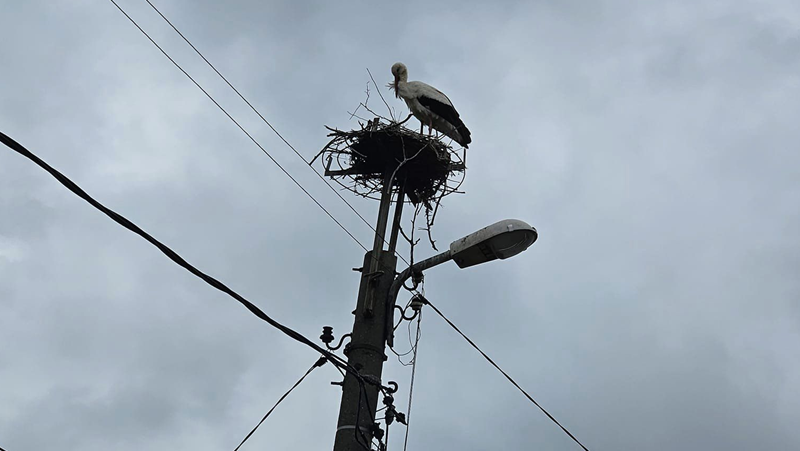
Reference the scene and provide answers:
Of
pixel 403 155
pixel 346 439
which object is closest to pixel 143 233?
pixel 346 439

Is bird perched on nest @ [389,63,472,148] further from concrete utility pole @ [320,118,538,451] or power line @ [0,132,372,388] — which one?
power line @ [0,132,372,388]

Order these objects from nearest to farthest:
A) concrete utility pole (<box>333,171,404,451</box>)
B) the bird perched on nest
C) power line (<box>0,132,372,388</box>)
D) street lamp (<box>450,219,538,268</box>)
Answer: power line (<box>0,132,372,388</box>), concrete utility pole (<box>333,171,404,451</box>), street lamp (<box>450,219,538,268</box>), the bird perched on nest

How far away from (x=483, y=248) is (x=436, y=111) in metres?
3.88

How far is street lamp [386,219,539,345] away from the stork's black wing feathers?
11.8 feet

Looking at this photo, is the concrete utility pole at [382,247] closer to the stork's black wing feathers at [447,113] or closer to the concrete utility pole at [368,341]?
the concrete utility pole at [368,341]

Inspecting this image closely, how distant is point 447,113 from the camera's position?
33.1 ft

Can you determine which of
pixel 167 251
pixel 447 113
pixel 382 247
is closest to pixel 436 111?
pixel 447 113

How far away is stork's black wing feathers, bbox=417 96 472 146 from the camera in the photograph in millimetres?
10008

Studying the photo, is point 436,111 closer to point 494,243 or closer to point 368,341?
point 494,243

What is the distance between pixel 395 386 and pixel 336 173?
2.92 metres

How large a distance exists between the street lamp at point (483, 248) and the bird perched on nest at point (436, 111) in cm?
345

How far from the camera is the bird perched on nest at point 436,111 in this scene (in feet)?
32.8

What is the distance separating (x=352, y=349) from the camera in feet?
20.6

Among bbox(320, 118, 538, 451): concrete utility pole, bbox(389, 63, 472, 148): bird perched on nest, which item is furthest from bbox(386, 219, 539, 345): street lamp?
bbox(389, 63, 472, 148): bird perched on nest
